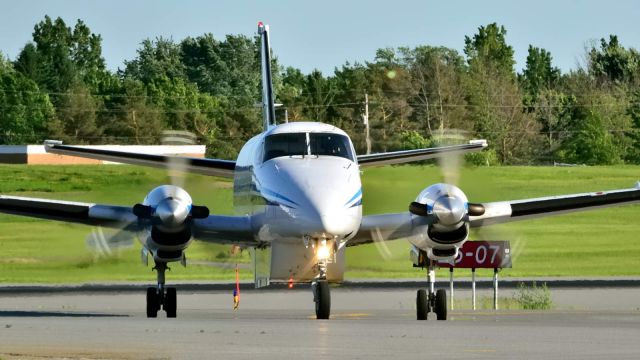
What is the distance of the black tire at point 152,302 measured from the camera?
27.9 meters

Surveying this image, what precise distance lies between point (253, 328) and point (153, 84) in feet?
354

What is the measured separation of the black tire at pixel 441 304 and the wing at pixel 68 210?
6.10 metres

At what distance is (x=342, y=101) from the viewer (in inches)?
4803

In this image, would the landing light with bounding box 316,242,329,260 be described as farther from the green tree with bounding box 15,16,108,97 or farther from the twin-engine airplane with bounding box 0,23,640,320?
the green tree with bounding box 15,16,108,97

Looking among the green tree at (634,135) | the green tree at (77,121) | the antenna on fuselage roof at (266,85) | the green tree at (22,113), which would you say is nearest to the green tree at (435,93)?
the green tree at (634,135)

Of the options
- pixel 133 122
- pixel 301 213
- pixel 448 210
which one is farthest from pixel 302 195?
pixel 133 122

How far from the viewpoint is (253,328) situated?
21484 millimetres

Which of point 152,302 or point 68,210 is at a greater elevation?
point 68,210

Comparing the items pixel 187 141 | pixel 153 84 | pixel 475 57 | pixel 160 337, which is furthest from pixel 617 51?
pixel 160 337

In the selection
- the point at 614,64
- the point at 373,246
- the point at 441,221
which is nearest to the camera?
the point at 441,221

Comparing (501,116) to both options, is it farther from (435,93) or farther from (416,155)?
(416,155)

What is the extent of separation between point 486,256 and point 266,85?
720 cm

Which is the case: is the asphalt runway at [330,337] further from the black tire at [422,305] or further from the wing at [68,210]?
the wing at [68,210]

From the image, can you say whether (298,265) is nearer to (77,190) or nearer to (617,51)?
(77,190)
